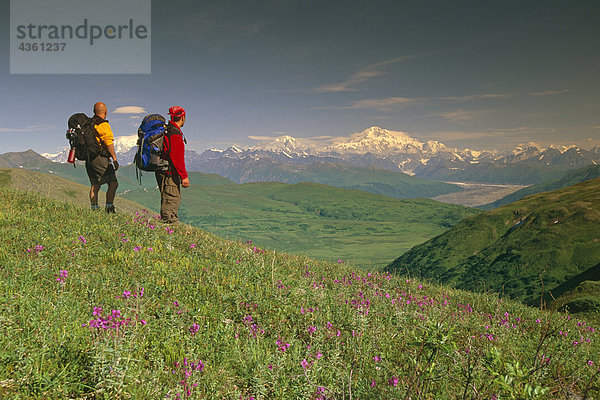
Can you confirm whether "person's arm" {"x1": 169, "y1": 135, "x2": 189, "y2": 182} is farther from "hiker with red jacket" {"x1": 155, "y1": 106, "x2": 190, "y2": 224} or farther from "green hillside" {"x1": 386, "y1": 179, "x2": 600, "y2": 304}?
"green hillside" {"x1": 386, "y1": 179, "x2": 600, "y2": 304}

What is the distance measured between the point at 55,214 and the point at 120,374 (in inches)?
351

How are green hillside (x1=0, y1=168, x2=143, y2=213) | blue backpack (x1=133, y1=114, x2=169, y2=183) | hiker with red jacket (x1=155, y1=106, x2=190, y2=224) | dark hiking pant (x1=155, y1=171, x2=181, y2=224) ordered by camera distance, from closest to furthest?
blue backpack (x1=133, y1=114, x2=169, y2=183) < hiker with red jacket (x1=155, y1=106, x2=190, y2=224) < dark hiking pant (x1=155, y1=171, x2=181, y2=224) < green hillside (x1=0, y1=168, x2=143, y2=213)

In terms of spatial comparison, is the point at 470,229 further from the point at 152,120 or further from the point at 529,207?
the point at 152,120

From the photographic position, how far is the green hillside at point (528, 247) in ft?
122

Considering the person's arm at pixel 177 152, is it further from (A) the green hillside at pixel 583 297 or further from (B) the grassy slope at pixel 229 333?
(A) the green hillside at pixel 583 297

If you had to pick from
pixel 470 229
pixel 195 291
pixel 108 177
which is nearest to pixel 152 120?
pixel 108 177

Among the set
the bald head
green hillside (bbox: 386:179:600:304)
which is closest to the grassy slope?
the bald head

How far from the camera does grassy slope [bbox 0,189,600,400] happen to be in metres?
3.20

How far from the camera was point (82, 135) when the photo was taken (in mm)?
11125

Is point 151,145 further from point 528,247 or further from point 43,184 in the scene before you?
point 43,184

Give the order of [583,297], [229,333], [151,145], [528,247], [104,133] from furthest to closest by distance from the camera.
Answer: [528,247] < [104,133] < [583,297] < [151,145] < [229,333]

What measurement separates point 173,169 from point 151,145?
1055 mm

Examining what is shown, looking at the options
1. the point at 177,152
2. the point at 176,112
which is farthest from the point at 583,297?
the point at 176,112

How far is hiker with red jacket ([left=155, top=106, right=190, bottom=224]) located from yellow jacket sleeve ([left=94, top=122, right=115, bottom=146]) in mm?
2659
